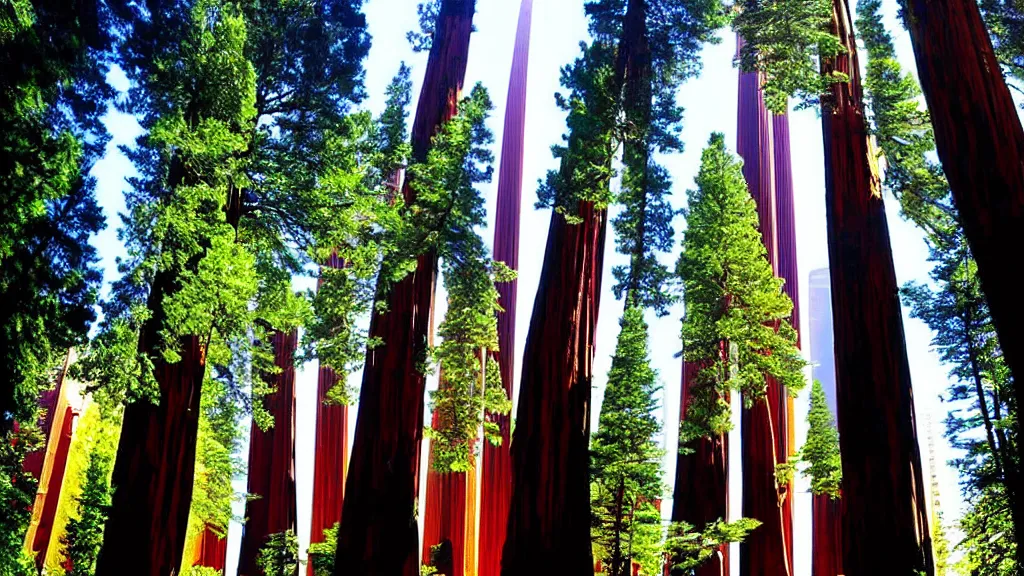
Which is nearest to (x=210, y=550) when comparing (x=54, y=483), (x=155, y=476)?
(x=54, y=483)

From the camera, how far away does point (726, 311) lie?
14016mm

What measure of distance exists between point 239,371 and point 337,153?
4118 mm

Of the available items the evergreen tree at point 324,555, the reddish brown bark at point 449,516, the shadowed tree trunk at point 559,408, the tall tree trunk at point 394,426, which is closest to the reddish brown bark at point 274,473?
the reddish brown bark at point 449,516

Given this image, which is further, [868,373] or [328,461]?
[328,461]

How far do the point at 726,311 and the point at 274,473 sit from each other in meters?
12.2

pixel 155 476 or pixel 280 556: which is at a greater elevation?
pixel 155 476

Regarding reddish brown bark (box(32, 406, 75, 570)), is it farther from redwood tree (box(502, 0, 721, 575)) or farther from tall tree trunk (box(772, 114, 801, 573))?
tall tree trunk (box(772, 114, 801, 573))

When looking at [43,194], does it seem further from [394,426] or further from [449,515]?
[449,515]

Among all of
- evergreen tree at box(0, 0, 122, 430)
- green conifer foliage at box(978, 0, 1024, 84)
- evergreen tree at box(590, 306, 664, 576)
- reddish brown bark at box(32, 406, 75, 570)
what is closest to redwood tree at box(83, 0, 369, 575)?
evergreen tree at box(0, 0, 122, 430)

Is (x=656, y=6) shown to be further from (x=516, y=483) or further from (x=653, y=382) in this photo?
(x=516, y=483)

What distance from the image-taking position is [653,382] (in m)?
12.3

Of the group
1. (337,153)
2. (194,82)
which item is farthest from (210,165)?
(337,153)

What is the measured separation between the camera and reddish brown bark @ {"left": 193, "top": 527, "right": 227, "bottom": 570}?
69.9 ft

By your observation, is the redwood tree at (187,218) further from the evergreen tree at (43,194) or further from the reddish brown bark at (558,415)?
the reddish brown bark at (558,415)
